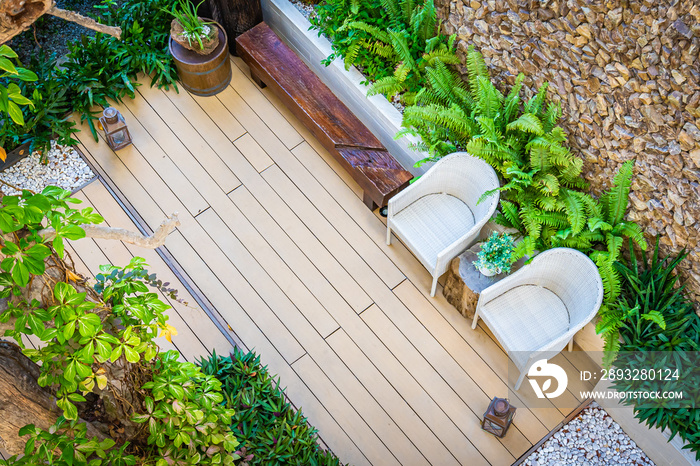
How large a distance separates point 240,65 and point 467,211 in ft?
7.85

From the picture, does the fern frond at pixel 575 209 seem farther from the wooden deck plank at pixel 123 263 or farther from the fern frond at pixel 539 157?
the wooden deck plank at pixel 123 263

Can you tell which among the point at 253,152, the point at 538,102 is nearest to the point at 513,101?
the point at 538,102

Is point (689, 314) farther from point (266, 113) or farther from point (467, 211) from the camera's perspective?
point (266, 113)

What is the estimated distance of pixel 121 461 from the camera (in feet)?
8.25

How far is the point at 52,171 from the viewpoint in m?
4.77

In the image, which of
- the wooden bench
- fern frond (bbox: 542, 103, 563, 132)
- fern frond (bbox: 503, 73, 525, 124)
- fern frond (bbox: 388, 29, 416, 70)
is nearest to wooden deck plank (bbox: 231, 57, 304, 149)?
the wooden bench

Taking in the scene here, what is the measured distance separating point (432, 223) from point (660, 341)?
1.54 meters

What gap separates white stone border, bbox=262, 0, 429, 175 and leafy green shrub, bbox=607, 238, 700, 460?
1676 millimetres

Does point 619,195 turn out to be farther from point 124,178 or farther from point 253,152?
point 124,178

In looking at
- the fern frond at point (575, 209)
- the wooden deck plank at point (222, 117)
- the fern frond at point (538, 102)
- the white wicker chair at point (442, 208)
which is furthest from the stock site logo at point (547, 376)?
the wooden deck plank at point (222, 117)

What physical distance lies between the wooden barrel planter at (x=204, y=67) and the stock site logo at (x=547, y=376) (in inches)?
127

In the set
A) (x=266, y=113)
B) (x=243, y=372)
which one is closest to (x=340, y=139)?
(x=266, y=113)

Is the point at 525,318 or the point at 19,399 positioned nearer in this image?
the point at 19,399

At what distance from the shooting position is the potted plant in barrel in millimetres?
4758
